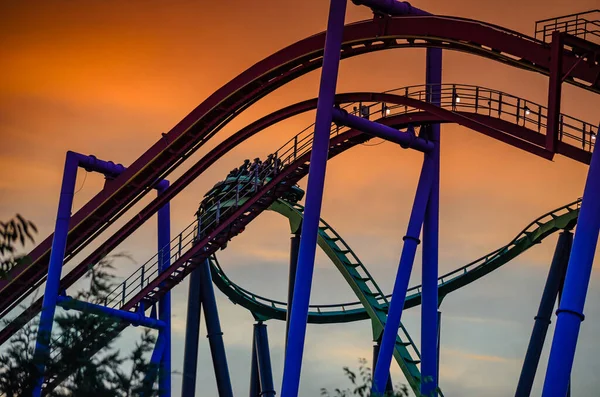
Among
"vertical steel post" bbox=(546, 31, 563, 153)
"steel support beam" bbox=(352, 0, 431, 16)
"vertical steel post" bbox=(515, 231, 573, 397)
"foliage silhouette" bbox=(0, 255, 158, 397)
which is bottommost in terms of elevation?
"foliage silhouette" bbox=(0, 255, 158, 397)

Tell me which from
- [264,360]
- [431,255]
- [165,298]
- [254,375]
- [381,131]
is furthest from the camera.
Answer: [254,375]

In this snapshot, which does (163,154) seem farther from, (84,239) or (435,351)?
(435,351)

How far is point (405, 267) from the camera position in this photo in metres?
17.8

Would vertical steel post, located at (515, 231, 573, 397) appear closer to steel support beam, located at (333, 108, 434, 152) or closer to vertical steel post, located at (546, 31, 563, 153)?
steel support beam, located at (333, 108, 434, 152)

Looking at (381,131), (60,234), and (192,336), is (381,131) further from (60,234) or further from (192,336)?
(192,336)

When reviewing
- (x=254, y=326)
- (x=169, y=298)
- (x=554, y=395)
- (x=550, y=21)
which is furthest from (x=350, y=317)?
(x=554, y=395)

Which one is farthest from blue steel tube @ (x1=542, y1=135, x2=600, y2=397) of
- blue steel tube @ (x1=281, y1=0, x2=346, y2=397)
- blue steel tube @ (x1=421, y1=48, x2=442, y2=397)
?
blue steel tube @ (x1=421, y1=48, x2=442, y2=397)

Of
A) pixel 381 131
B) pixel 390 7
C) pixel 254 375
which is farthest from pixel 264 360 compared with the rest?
pixel 390 7

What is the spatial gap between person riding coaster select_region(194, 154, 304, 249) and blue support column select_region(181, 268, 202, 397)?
1.23 meters

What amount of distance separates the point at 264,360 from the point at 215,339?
1098mm

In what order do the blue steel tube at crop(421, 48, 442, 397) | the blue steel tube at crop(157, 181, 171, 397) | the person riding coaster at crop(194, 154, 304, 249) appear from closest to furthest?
the blue steel tube at crop(421, 48, 442, 397) → the person riding coaster at crop(194, 154, 304, 249) → the blue steel tube at crop(157, 181, 171, 397)

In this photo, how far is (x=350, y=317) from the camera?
25.6m

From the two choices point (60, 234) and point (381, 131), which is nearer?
point (381, 131)

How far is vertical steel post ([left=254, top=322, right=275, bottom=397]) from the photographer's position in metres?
22.9
